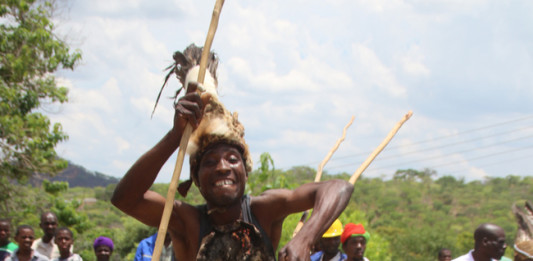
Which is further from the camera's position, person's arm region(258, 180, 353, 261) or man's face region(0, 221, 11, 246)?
man's face region(0, 221, 11, 246)

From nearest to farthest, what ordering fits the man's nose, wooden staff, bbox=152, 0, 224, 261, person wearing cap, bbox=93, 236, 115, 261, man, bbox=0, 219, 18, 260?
1. wooden staff, bbox=152, 0, 224, 261
2. the man's nose
3. person wearing cap, bbox=93, 236, 115, 261
4. man, bbox=0, 219, 18, 260

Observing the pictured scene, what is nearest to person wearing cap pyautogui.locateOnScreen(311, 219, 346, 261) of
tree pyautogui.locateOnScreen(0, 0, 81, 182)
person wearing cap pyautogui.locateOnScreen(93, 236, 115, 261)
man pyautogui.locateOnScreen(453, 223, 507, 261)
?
man pyautogui.locateOnScreen(453, 223, 507, 261)

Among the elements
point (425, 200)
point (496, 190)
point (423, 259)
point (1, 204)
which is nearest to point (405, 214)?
point (425, 200)

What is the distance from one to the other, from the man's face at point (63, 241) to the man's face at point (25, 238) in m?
0.27

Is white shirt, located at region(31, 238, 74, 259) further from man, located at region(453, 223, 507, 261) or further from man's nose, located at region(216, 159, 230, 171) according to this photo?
man's nose, located at region(216, 159, 230, 171)

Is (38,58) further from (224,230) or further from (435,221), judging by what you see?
(435,221)

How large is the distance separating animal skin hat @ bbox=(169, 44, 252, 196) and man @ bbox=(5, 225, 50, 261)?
13.4 feet

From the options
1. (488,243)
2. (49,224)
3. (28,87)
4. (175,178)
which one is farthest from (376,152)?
(28,87)

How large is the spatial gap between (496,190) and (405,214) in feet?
73.3

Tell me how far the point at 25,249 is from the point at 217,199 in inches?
176

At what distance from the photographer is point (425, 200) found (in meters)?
87.2

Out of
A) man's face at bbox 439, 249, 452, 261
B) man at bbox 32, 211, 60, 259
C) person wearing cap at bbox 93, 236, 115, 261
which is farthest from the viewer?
man's face at bbox 439, 249, 452, 261

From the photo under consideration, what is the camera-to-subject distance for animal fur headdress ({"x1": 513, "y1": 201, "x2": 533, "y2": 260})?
5863mm

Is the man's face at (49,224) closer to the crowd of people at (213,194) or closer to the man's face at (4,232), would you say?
the man's face at (4,232)
